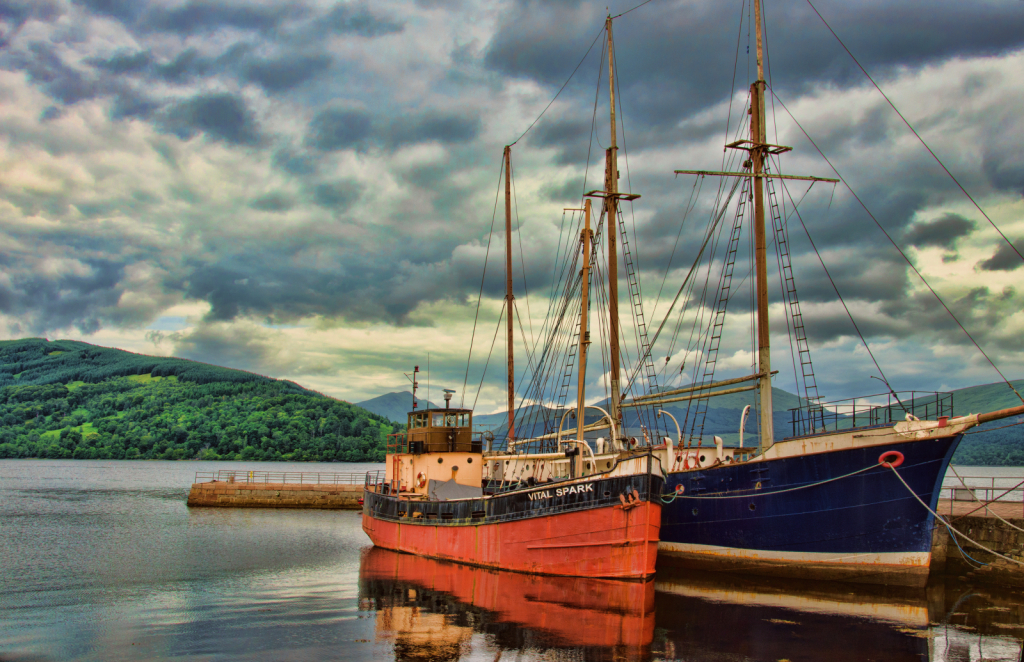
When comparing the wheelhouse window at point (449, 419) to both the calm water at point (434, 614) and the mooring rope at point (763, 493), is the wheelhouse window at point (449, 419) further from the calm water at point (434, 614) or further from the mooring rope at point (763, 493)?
the mooring rope at point (763, 493)

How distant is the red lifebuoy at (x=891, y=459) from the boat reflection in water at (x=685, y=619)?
386 cm

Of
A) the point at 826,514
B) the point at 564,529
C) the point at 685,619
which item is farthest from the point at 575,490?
the point at 826,514

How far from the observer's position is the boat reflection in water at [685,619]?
47.7 ft

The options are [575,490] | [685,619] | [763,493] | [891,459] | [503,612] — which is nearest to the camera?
[685,619]

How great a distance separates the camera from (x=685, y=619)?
697 inches

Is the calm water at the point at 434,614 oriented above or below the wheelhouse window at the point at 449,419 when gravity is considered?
below

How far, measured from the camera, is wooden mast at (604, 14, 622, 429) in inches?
1251

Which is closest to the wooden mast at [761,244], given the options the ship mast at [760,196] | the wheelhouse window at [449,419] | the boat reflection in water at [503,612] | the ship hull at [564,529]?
the ship mast at [760,196]

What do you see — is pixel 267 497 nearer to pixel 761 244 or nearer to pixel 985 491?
pixel 761 244

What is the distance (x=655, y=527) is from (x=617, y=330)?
12571 mm

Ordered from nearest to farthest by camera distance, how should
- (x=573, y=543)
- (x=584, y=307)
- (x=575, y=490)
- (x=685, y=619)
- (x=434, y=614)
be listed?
(x=685, y=619)
(x=434, y=614)
(x=575, y=490)
(x=573, y=543)
(x=584, y=307)

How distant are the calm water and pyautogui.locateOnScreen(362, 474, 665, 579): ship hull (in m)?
0.61

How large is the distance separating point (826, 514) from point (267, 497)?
45.7 metres

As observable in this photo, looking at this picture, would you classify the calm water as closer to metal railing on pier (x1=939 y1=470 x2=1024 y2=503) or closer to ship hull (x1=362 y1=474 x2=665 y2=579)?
ship hull (x1=362 y1=474 x2=665 y2=579)
